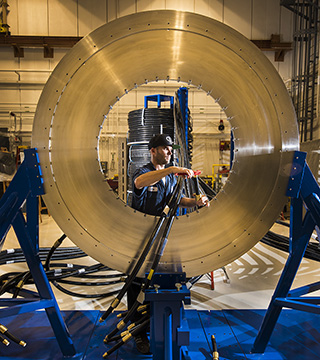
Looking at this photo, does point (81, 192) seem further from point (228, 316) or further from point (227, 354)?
point (228, 316)

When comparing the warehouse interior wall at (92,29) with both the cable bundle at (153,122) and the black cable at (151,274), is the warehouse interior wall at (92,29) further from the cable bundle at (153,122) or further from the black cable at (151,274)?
the black cable at (151,274)

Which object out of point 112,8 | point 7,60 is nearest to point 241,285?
point 112,8

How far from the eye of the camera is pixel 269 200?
1232 millimetres

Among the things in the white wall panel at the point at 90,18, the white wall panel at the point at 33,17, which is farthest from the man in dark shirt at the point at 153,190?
the white wall panel at the point at 33,17

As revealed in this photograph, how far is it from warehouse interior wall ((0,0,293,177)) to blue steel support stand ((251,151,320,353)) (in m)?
5.01

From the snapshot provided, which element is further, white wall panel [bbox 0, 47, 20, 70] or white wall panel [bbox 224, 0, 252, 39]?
white wall panel [bbox 0, 47, 20, 70]

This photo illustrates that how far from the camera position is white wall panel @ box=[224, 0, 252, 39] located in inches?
220

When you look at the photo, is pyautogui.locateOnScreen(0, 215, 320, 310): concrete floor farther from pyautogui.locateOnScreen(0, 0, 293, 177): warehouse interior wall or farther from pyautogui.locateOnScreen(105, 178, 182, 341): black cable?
pyautogui.locateOnScreen(0, 0, 293, 177): warehouse interior wall

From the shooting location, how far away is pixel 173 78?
52.6 inches

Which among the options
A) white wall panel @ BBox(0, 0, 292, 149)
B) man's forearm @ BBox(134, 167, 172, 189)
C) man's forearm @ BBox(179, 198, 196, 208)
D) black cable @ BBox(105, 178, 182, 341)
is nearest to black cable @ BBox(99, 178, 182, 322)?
black cable @ BBox(105, 178, 182, 341)

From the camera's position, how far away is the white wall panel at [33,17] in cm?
554

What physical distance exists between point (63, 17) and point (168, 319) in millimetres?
6163

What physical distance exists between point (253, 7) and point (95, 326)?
636cm

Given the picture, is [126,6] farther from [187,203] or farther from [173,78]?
[187,203]
